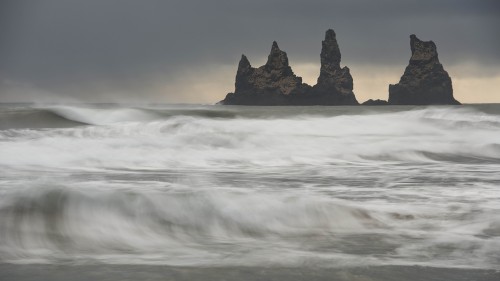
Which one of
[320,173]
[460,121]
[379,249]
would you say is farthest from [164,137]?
[379,249]

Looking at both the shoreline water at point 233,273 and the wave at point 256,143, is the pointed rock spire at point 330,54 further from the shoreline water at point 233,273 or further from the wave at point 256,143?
the shoreline water at point 233,273

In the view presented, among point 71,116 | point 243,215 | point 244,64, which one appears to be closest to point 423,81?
point 244,64

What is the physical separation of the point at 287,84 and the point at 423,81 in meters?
27.9

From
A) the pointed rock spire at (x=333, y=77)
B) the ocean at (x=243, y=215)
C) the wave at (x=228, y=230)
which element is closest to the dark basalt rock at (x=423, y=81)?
the pointed rock spire at (x=333, y=77)

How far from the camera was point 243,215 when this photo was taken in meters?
5.73

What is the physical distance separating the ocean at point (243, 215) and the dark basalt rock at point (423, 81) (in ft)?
376

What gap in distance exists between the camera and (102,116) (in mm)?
21891

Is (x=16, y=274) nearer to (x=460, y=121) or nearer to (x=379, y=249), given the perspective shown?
(x=379, y=249)

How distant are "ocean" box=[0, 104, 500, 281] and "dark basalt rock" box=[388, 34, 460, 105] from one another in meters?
114

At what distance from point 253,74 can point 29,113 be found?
104 metres

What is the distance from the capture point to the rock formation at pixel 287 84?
120 metres

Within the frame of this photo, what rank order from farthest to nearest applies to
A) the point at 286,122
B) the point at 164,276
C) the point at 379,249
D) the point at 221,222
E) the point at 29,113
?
the point at 29,113, the point at 286,122, the point at 221,222, the point at 379,249, the point at 164,276

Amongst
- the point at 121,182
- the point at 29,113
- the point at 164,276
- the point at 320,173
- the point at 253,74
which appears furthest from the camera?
the point at 253,74

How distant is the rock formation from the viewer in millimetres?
120188
